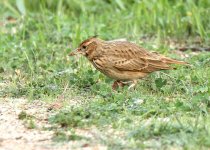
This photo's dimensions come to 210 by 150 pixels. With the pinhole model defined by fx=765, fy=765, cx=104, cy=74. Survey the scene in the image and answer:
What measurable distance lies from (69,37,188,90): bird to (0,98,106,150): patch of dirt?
4.04ft

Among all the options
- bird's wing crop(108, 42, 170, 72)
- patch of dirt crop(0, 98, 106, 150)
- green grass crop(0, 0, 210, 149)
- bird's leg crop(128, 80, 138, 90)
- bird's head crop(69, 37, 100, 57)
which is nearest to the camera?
patch of dirt crop(0, 98, 106, 150)

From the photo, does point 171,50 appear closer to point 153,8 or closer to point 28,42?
A: point 153,8

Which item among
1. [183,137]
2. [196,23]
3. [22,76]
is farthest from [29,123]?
[196,23]

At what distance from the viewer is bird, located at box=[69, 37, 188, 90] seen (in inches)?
393

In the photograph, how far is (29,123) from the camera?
8086 mm

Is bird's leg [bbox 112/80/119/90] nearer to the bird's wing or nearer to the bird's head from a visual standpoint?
the bird's wing

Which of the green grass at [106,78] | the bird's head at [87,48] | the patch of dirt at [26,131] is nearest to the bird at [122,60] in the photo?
the bird's head at [87,48]

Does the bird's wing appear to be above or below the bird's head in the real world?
below

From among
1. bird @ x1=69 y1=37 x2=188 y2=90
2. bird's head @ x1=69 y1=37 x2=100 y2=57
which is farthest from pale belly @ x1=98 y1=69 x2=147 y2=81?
bird's head @ x1=69 y1=37 x2=100 y2=57

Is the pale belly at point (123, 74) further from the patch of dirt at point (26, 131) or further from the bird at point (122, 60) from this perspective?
the patch of dirt at point (26, 131)

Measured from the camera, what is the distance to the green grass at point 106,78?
7.60 meters

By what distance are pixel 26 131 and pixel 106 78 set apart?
107 inches

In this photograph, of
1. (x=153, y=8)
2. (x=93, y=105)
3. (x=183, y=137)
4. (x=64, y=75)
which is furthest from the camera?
(x=153, y=8)

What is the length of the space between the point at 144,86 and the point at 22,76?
1740 millimetres
